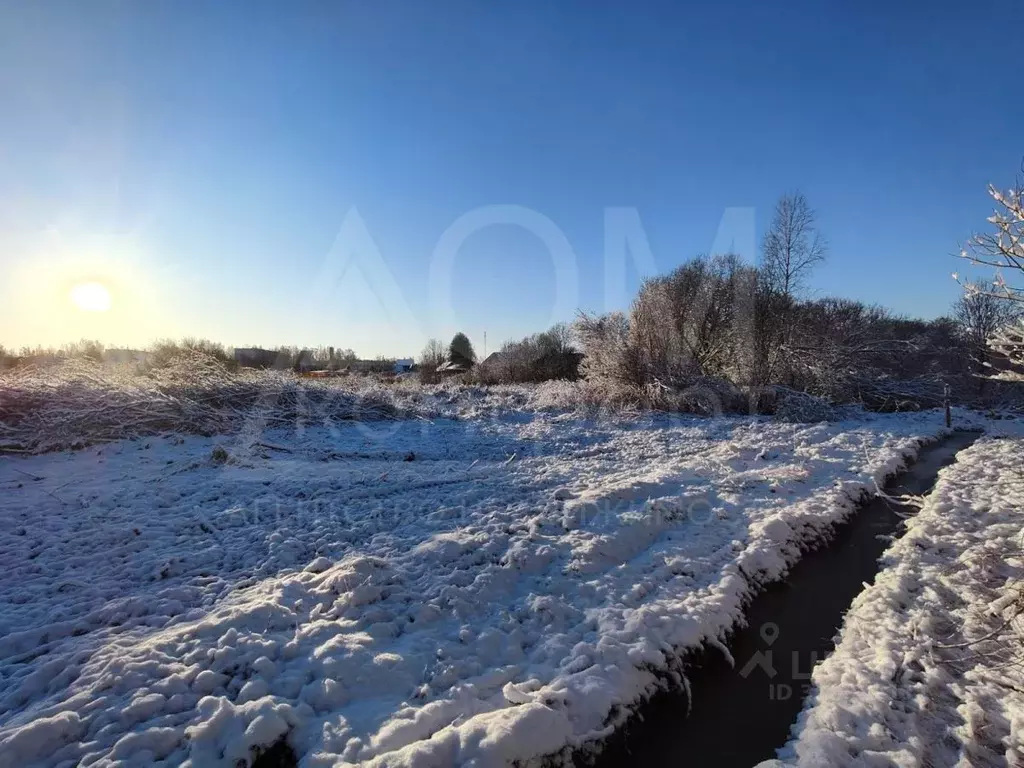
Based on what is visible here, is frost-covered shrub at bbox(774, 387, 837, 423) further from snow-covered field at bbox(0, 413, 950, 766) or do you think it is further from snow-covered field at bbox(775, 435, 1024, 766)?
snow-covered field at bbox(775, 435, 1024, 766)

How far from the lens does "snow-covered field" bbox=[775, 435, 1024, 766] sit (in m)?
3.15

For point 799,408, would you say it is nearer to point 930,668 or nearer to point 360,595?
point 930,668

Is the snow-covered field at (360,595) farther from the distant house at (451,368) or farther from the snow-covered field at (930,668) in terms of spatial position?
the distant house at (451,368)

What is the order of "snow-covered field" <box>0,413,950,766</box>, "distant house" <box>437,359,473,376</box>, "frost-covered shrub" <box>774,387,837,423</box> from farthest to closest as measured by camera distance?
"distant house" <box>437,359,473,376</box>
"frost-covered shrub" <box>774,387,837,423</box>
"snow-covered field" <box>0,413,950,766</box>

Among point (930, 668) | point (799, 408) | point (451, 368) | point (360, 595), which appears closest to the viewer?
point (930, 668)

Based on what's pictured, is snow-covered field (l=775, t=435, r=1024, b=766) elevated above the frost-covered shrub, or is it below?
below

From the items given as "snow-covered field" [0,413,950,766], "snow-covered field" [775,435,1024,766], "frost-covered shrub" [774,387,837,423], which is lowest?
"snow-covered field" [775,435,1024,766]

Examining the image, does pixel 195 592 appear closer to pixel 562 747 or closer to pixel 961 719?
pixel 562 747

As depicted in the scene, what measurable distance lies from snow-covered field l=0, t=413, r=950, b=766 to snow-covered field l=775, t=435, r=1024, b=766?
105 centimetres

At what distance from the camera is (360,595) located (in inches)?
180

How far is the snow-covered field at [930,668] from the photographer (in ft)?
10.3

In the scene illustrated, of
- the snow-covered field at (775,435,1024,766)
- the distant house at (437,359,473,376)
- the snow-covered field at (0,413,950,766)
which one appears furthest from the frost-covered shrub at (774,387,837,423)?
the distant house at (437,359,473,376)

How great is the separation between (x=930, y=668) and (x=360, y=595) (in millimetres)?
4813

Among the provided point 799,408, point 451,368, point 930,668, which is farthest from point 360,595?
point 451,368
